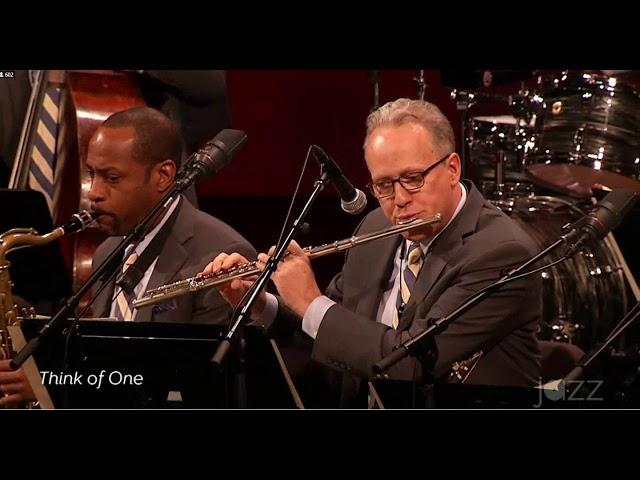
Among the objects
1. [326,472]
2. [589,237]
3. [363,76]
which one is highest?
[363,76]

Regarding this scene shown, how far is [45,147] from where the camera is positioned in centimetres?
504

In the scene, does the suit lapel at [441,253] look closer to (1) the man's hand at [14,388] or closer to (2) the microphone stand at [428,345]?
(2) the microphone stand at [428,345]

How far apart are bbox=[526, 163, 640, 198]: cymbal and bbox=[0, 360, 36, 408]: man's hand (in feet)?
9.43

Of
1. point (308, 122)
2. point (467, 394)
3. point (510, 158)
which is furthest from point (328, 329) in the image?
point (308, 122)

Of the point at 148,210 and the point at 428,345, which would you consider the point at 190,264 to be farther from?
the point at 428,345

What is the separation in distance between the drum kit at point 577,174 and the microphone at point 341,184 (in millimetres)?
2082

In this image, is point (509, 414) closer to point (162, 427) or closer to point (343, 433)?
point (343, 433)

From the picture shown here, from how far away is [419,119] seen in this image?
144 inches

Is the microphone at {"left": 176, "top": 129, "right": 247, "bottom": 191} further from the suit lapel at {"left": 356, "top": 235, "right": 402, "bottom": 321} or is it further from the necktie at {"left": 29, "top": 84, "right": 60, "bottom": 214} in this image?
the necktie at {"left": 29, "top": 84, "right": 60, "bottom": 214}

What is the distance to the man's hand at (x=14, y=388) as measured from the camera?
128 inches

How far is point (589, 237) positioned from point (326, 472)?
108 cm

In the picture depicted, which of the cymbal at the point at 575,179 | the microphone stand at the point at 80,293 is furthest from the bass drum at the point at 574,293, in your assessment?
the microphone stand at the point at 80,293

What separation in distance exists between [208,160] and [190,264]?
0.89 meters
